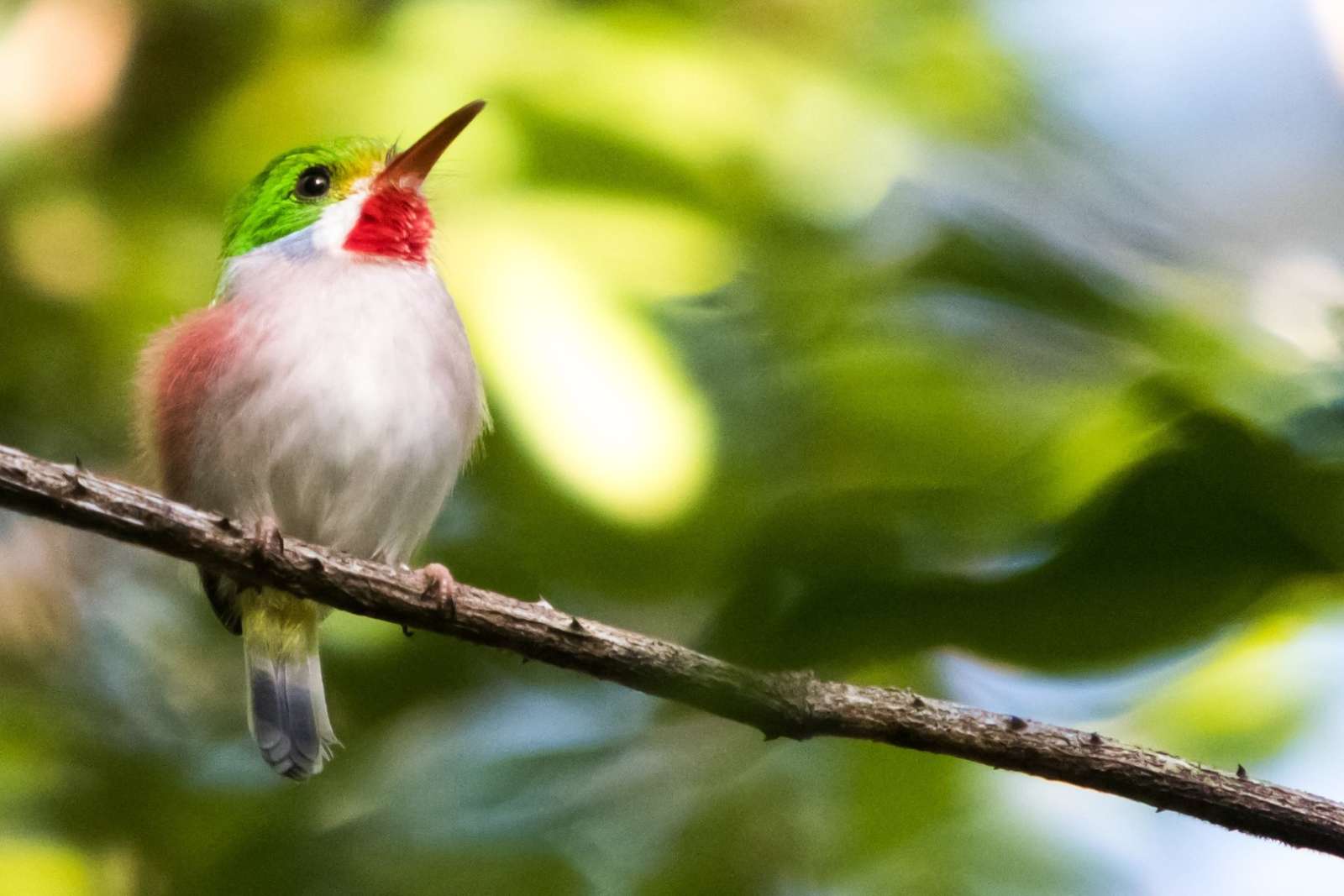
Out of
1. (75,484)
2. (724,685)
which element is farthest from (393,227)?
(724,685)

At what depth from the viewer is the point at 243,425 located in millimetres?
3252

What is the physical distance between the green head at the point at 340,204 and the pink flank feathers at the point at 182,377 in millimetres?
301

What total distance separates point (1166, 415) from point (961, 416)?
0.69 metres

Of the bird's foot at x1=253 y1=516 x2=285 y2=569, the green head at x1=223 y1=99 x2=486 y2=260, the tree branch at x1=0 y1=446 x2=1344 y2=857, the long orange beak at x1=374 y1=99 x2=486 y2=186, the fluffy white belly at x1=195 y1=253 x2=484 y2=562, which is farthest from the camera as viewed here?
the green head at x1=223 y1=99 x2=486 y2=260

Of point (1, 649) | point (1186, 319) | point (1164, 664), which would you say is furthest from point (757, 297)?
point (1, 649)

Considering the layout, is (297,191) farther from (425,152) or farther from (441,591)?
(441,591)

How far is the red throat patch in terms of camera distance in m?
3.59

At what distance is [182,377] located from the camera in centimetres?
330

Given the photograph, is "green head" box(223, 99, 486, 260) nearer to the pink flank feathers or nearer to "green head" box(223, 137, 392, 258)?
"green head" box(223, 137, 392, 258)

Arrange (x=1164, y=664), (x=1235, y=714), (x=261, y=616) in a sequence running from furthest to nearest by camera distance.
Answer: (x=261, y=616), (x=1235, y=714), (x=1164, y=664)

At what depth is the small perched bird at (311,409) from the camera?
128 inches

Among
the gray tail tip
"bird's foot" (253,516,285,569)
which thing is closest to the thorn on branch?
"bird's foot" (253,516,285,569)

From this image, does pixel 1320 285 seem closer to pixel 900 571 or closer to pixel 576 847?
pixel 900 571

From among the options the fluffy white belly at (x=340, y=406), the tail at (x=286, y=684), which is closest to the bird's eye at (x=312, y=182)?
the fluffy white belly at (x=340, y=406)
